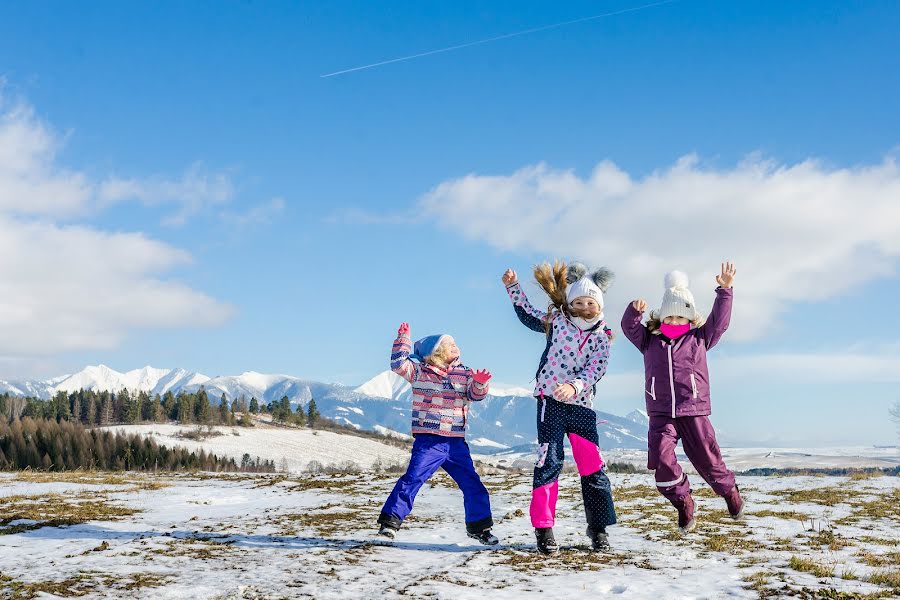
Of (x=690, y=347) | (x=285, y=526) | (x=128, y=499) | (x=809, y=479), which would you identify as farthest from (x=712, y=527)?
(x=128, y=499)

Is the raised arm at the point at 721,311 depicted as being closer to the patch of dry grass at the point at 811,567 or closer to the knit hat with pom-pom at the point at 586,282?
the knit hat with pom-pom at the point at 586,282

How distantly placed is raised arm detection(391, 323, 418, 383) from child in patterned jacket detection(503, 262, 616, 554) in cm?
162

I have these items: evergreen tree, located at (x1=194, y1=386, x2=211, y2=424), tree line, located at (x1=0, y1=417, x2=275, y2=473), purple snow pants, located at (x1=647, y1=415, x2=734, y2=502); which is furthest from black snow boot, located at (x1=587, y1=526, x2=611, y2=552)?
evergreen tree, located at (x1=194, y1=386, x2=211, y2=424)

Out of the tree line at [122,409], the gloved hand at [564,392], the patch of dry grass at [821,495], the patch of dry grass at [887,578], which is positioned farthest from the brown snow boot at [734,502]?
the tree line at [122,409]

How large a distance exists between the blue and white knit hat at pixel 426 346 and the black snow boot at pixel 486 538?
7.43 feet

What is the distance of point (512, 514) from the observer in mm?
11031

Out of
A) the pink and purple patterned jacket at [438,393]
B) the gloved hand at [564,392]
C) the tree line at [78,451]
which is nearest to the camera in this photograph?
the gloved hand at [564,392]

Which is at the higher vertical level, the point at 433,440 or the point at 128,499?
the point at 433,440

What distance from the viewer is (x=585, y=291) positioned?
27.7 ft

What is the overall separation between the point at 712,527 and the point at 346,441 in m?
158

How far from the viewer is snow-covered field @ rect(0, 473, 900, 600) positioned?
600 centimetres

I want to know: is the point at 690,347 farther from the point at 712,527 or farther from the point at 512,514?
the point at 512,514

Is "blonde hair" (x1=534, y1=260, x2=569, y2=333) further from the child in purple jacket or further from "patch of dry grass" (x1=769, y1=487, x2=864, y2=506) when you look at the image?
"patch of dry grass" (x1=769, y1=487, x2=864, y2=506)

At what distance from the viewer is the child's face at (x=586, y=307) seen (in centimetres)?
846
